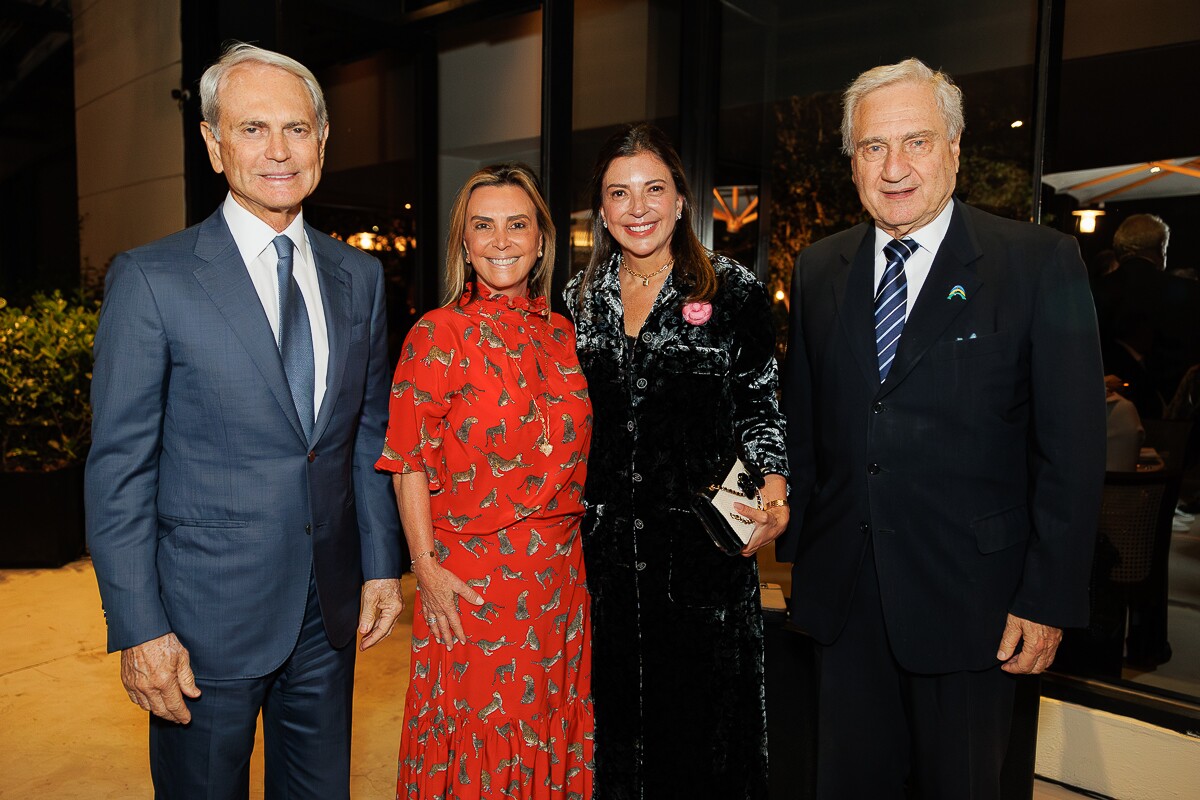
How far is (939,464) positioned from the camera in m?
1.87

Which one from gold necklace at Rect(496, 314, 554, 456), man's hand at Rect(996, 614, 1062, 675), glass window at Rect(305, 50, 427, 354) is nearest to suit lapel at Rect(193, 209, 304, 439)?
gold necklace at Rect(496, 314, 554, 456)

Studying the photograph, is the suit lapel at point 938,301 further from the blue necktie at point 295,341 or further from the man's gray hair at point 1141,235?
the man's gray hair at point 1141,235

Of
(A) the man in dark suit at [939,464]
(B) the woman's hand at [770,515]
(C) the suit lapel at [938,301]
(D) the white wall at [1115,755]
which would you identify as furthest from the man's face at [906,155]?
(D) the white wall at [1115,755]

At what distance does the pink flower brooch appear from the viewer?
221cm

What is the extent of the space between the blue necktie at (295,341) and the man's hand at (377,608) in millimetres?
445

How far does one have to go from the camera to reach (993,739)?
1.89 m

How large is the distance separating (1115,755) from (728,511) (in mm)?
2040

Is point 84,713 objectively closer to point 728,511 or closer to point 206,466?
point 206,466

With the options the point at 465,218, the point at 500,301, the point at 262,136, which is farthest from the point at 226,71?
the point at 500,301

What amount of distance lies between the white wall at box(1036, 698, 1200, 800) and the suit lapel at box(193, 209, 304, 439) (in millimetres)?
2935

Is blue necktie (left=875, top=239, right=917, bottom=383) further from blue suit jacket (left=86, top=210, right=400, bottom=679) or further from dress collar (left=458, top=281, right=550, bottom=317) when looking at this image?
blue suit jacket (left=86, top=210, right=400, bottom=679)

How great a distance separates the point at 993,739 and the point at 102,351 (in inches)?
79.4

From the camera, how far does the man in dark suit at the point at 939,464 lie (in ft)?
5.87

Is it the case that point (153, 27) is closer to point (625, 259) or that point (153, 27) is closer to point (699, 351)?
point (625, 259)
